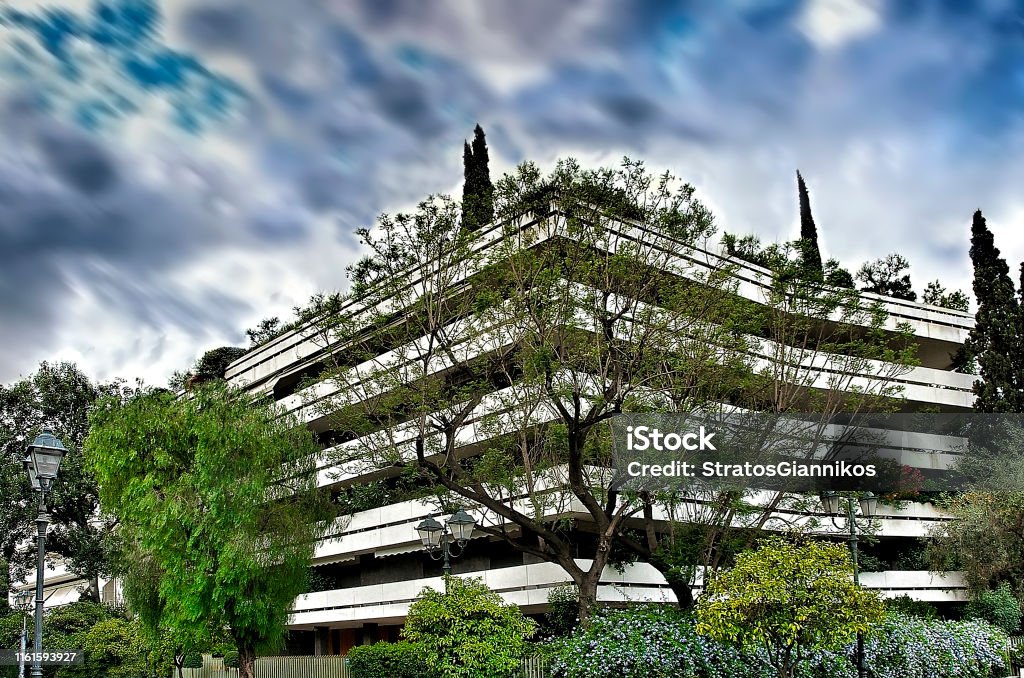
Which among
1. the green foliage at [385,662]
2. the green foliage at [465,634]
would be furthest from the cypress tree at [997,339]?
the green foliage at [465,634]

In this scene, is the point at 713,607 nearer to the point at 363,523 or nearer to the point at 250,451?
the point at 250,451

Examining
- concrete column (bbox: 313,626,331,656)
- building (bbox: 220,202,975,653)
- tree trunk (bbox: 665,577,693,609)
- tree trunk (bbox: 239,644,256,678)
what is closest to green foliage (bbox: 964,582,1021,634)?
building (bbox: 220,202,975,653)

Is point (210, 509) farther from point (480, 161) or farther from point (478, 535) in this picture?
point (480, 161)

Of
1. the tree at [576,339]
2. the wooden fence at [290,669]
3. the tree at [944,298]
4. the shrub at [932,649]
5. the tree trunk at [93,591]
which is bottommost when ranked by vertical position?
the shrub at [932,649]

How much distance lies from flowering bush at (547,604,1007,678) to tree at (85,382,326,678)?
24.4ft

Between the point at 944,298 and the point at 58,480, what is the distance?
4087 centimetres

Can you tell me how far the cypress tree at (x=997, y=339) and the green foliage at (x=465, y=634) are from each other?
23.8 metres

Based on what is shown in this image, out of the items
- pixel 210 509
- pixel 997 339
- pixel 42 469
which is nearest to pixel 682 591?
pixel 210 509

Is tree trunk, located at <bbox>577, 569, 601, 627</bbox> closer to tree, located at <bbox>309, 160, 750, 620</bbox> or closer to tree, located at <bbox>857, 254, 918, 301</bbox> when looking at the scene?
tree, located at <bbox>309, 160, 750, 620</bbox>

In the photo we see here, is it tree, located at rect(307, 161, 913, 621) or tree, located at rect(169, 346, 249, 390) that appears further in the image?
tree, located at rect(169, 346, 249, 390)

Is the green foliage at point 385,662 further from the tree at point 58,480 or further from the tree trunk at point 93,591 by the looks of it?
the tree trunk at point 93,591

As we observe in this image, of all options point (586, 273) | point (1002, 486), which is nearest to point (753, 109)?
point (586, 273)

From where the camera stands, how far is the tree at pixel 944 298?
46469mm

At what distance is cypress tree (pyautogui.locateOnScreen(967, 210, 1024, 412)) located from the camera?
35.0 meters
